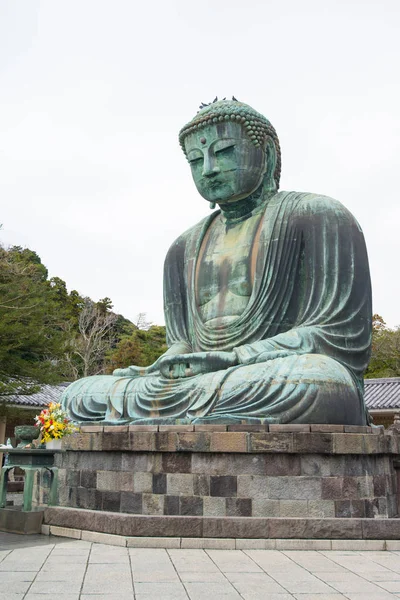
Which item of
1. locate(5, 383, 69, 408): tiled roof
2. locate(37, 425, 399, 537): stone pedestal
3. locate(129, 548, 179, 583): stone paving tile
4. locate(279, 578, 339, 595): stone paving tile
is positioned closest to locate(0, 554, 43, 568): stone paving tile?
locate(129, 548, 179, 583): stone paving tile

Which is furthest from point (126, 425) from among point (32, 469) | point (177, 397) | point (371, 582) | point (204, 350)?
point (371, 582)

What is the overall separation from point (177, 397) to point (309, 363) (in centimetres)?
154

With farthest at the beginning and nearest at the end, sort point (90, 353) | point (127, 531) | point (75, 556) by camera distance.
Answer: point (90, 353)
point (127, 531)
point (75, 556)

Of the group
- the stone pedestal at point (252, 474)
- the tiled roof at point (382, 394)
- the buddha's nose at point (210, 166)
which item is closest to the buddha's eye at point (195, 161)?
the buddha's nose at point (210, 166)

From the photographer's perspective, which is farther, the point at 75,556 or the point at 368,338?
the point at 368,338

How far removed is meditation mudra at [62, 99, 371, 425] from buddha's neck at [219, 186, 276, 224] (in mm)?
15

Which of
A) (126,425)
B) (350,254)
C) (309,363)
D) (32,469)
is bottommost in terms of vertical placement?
(32,469)

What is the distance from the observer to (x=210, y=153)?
8562 millimetres

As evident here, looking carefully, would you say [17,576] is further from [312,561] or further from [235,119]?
[235,119]

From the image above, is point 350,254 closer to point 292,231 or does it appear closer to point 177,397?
point 292,231

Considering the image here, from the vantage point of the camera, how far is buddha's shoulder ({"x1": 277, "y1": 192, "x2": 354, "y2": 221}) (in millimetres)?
7984

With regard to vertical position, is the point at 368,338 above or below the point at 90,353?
below

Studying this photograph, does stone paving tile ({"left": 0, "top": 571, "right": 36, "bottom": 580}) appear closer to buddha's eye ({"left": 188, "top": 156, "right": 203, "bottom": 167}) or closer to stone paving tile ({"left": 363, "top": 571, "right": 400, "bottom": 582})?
stone paving tile ({"left": 363, "top": 571, "right": 400, "bottom": 582})

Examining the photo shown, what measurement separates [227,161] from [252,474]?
4.26m
